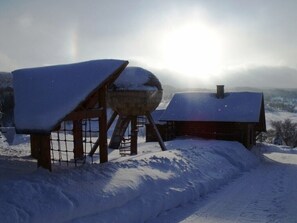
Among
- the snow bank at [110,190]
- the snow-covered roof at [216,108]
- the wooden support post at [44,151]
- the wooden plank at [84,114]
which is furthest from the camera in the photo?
the snow-covered roof at [216,108]

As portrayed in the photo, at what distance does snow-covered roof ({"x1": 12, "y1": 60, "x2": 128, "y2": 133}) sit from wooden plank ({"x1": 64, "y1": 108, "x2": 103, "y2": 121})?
544mm

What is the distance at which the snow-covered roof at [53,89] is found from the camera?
9.63 m

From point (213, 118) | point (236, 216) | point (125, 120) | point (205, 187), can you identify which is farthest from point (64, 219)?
point (213, 118)

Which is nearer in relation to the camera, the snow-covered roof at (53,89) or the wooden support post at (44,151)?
the snow-covered roof at (53,89)

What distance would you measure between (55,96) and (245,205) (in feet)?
22.3

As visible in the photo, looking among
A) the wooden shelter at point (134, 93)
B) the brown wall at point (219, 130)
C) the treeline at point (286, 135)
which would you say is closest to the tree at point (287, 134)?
the treeline at point (286, 135)

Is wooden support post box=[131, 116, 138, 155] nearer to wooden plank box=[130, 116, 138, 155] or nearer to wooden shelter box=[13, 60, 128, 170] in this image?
wooden plank box=[130, 116, 138, 155]

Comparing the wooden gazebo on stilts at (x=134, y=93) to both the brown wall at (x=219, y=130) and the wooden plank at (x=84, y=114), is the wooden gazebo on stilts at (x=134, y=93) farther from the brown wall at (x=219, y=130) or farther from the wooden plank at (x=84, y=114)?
the brown wall at (x=219, y=130)

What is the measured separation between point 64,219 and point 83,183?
175cm

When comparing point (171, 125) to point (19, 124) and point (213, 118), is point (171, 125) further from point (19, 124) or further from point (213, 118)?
point (19, 124)

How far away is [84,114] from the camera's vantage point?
36.2 feet

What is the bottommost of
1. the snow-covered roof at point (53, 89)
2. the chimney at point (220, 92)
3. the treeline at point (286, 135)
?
the treeline at point (286, 135)

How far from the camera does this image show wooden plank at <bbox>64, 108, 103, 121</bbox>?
33.8ft

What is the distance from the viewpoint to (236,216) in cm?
943
